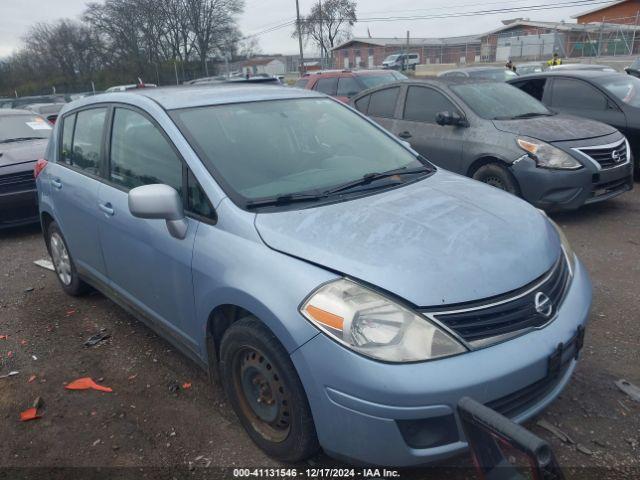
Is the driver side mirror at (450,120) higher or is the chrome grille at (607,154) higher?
the driver side mirror at (450,120)

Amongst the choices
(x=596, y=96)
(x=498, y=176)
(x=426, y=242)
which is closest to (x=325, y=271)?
(x=426, y=242)

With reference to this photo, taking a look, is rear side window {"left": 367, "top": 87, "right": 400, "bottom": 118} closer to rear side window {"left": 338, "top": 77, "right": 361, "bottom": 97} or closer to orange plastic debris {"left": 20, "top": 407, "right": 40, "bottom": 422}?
rear side window {"left": 338, "top": 77, "right": 361, "bottom": 97}

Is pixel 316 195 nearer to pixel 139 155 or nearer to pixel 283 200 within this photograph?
pixel 283 200

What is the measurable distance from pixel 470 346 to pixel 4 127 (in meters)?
8.03

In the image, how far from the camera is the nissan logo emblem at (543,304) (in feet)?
7.38

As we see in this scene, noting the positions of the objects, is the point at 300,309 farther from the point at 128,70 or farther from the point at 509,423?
the point at 128,70

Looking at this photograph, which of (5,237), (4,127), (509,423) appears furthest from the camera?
(4,127)

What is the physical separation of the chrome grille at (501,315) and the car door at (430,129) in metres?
4.27

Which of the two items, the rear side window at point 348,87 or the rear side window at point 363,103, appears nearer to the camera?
the rear side window at point 363,103

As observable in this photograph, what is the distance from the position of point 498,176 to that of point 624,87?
10.7 feet

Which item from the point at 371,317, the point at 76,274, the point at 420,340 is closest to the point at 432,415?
the point at 420,340

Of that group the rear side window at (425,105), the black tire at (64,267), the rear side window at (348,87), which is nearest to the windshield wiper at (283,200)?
the black tire at (64,267)

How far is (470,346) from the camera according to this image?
6.79 feet

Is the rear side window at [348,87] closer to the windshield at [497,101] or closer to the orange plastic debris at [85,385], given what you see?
the windshield at [497,101]
